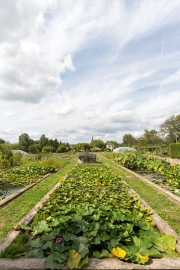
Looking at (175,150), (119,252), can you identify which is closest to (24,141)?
(175,150)

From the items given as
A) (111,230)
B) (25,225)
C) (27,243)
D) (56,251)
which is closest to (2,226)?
(25,225)

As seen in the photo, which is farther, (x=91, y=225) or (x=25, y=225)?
(x=25, y=225)

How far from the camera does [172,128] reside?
1764 inches

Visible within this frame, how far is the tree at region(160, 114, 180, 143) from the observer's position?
44250 millimetres

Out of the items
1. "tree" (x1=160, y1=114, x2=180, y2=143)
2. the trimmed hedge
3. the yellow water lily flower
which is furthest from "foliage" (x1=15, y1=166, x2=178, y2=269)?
"tree" (x1=160, y1=114, x2=180, y2=143)

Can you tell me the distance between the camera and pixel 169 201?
4.63 metres

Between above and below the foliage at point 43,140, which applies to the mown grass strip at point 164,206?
below

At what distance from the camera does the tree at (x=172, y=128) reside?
44.2m

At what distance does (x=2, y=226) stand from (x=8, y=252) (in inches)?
40.4

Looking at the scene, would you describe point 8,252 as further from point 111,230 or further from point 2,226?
point 111,230

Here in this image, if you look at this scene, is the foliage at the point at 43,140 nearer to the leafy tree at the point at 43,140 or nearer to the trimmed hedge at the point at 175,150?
the leafy tree at the point at 43,140

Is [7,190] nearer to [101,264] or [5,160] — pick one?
[101,264]

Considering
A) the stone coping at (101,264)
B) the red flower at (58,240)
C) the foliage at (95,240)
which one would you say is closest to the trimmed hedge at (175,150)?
the foliage at (95,240)

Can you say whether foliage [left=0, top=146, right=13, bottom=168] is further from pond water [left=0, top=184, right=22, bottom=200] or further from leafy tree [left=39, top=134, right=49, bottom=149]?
leafy tree [left=39, top=134, right=49, bottom=149]
